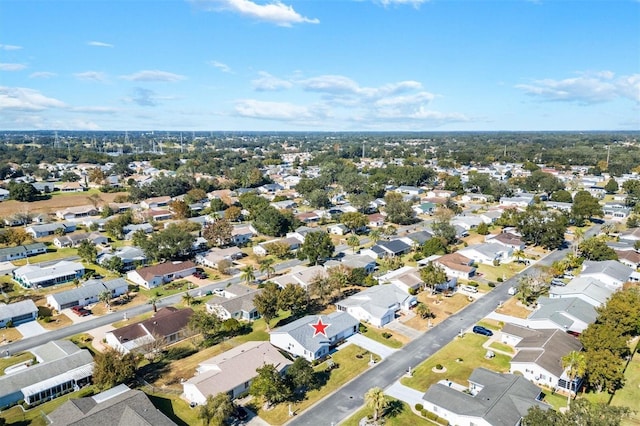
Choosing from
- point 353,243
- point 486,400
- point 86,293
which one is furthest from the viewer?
point 353,243

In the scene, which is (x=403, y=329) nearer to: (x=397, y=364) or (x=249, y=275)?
(x=397, y=364)

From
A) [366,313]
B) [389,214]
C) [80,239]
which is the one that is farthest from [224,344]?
[389,214]

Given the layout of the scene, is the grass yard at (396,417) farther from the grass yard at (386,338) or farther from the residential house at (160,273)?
the residential house at (160,273)

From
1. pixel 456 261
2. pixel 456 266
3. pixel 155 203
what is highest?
pixel 155 203

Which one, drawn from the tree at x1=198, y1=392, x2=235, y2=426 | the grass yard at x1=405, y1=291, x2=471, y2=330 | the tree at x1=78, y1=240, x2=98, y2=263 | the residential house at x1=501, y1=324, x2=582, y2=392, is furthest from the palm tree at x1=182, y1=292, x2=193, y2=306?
the residential house at x1=501, y1=324, x2=582, y2=392

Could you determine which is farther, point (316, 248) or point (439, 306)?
point (316, 248)

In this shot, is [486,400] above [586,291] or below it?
below

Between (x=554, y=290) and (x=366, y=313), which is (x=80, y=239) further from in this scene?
(x=554, y=290)

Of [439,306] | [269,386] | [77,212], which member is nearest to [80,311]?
[269,386]

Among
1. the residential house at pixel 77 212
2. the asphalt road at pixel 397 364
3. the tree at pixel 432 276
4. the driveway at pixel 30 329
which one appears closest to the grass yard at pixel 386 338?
the asphalt road at pixel 397 364
